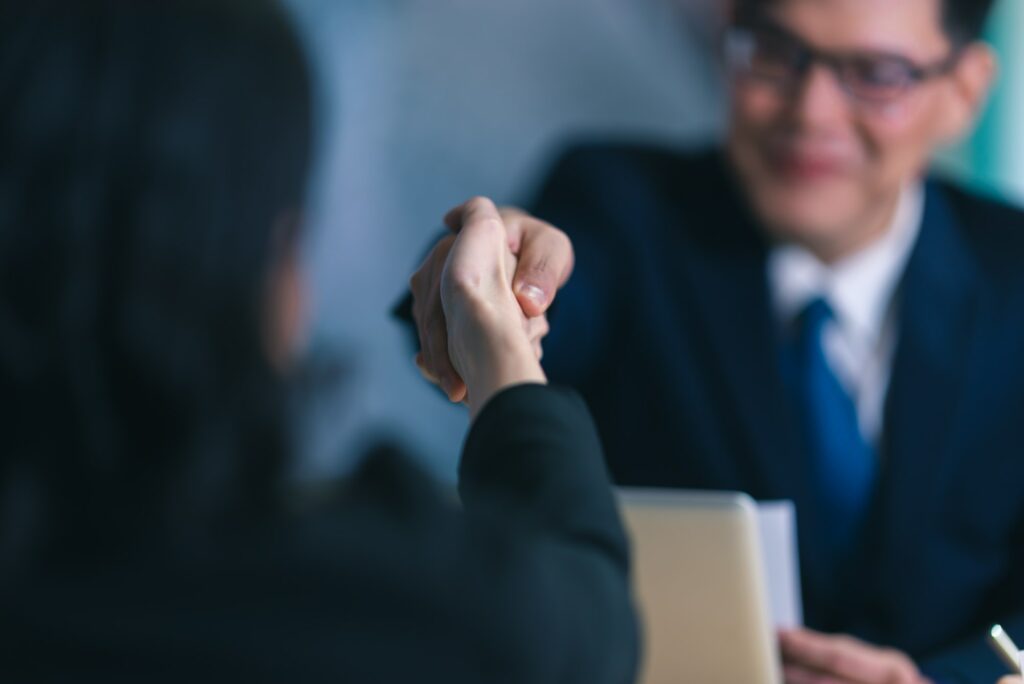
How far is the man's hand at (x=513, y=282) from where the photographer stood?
2.40 feet

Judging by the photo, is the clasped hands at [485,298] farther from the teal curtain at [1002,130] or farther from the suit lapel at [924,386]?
the teal curtain at [1002,130]

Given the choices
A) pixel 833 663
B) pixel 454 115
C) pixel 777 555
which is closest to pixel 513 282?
pixel 777 555

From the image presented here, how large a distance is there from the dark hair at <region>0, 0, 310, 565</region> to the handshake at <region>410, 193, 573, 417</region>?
0.18 m

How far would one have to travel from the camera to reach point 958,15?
128 centimetres

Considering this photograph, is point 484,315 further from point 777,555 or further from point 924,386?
point 924,386

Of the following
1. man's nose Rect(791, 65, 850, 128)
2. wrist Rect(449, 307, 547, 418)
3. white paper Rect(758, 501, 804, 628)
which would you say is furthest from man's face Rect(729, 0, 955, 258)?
wrist Rect(449, 307, 547, 418)

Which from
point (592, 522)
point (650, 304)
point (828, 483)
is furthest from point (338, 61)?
point (592, 522)

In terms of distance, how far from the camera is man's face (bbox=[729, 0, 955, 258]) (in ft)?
4.06

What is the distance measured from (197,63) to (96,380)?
140 mm

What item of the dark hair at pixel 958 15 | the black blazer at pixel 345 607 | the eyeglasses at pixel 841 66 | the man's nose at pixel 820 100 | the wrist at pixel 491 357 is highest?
the dark hair at pixel 958 15

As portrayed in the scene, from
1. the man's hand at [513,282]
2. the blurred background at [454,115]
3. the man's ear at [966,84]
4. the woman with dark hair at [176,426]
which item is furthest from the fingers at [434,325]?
the blurred background at [454,115]

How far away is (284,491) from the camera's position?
486mm

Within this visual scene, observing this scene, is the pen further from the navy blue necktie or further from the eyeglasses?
the eyeglasses

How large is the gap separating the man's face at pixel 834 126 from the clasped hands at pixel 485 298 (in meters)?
0.50
